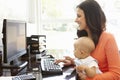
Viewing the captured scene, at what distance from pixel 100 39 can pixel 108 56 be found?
0.46ft

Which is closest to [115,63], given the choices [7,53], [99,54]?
[99,54]

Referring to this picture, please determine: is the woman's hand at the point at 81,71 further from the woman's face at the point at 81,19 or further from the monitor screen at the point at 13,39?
the monitor screen at the point at 13,39

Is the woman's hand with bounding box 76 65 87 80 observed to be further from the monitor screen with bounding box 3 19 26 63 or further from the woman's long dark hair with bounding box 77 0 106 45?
the monitor screen with bounding box 3 19 26 63

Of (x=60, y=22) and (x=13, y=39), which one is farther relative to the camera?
(x=60, y=22)

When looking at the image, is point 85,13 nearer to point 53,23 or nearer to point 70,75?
point 70,75

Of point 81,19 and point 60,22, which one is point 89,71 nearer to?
point 81,19

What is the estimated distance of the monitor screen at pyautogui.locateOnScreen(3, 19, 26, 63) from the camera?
1550mm

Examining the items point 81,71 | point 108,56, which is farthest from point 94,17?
A: point 81,71

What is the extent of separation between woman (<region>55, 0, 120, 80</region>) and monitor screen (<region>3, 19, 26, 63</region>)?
547 millimetres

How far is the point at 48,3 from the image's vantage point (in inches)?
144

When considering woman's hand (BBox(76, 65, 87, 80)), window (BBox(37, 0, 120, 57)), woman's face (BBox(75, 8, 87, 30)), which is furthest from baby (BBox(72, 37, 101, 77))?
window (BBox(37, 0, 120, 57))

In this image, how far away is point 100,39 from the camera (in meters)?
1.48

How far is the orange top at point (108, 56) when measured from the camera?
4.57ft

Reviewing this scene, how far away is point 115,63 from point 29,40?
151cm
